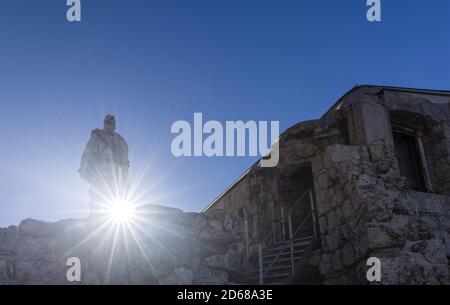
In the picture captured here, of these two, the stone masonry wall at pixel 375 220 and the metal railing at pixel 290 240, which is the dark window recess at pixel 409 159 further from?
the metal railing at pixel 290 240

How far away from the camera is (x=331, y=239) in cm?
909

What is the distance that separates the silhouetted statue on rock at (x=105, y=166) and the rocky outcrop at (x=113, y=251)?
0.68 metres

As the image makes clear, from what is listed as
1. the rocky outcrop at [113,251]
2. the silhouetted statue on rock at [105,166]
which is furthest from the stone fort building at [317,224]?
the silhouetted statue on rock at [105,166]

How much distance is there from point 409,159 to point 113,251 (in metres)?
7.54

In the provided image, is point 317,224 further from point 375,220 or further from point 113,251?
point 113,251

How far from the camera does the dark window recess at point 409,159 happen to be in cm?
1022

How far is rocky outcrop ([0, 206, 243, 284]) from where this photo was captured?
19.7 ft

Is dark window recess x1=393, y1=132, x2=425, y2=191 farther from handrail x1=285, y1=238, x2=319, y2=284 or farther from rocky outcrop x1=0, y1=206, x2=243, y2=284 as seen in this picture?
rocky outcrop x1=0, y1=206, x2=243, y2=284

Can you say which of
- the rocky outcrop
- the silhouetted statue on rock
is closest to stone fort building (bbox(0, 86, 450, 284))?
the rocky outcrop

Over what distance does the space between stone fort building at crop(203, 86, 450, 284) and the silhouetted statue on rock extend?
1.60 meters

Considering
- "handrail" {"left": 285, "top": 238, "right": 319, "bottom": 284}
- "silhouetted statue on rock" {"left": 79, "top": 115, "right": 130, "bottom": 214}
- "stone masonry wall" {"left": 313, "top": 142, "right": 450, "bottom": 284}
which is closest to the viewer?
"stone masonry wall" {"left": 313, "top": 142, "right": 450, "bottom": 284}
